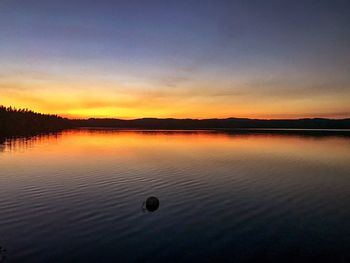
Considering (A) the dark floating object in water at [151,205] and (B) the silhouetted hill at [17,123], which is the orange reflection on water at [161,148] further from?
(B) the silhouetted hill at [17,123]

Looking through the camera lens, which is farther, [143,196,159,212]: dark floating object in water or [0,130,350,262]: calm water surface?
[143,196,159,212]: dark floating object in water

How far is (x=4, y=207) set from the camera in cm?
2027

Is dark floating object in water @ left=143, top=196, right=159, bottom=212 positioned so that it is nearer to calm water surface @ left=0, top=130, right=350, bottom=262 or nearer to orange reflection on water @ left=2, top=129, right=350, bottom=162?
calm water surface @ left=0, top=130, right=350, bottom=262

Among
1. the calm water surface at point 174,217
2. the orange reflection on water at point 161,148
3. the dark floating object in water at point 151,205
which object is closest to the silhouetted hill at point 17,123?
the orange reflection on water at point 161,148

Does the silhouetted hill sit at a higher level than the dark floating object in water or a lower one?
higher

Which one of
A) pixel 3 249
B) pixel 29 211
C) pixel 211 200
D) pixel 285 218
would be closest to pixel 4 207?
pixel 29 211

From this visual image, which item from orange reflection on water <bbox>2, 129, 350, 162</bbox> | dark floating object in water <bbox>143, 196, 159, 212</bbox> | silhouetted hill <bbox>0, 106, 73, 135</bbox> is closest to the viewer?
dark floating object in water <bbox>143, 196, 159, 212</bbox>

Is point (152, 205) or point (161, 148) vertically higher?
point (152, 205)

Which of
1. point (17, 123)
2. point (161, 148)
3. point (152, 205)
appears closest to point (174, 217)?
point (152, 205)

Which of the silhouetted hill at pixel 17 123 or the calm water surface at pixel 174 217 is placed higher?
the silhouetted hill at pixel 17 123

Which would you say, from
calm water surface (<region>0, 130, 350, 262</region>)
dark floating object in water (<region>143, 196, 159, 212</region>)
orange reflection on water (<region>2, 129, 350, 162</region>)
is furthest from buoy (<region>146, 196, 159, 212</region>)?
orange reflection on water (<region>2, 129, 350, 162</region>)

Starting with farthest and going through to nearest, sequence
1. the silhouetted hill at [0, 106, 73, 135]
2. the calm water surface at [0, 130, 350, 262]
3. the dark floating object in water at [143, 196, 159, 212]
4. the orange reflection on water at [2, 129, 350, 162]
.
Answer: the silhouetted hill at [0, 106, 73, 135] < the orange reflection on water at [2, 129, 350, 162] < the dark floating object in water at [143, 196, 159, 212] < the calm water surface at [0, 130, 350, 262]

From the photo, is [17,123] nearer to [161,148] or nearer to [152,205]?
[161,148]

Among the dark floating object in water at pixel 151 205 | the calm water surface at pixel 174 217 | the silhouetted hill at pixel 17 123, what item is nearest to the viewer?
the calm water surface at pixel 174 217
